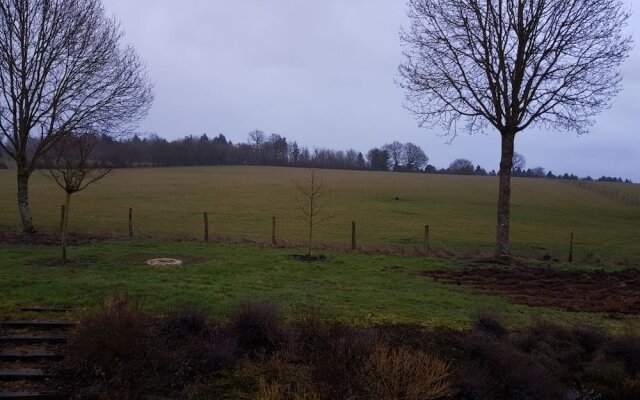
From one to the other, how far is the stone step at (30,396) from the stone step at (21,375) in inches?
18.4

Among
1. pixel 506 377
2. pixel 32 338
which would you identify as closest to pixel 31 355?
pixel 32 338

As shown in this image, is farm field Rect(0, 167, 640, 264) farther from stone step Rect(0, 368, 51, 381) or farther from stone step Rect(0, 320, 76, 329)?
stone step Rect(0, 368, 51, 381)

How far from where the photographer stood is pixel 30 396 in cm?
697

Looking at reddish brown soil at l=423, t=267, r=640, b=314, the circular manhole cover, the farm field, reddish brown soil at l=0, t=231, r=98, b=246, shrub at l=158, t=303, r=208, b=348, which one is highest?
shrub at l=158, t=303, r=208, b=348

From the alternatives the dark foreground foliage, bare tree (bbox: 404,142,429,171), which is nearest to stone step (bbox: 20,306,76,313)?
the dark foreground foliage

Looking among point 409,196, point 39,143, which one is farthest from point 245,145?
point 39,143

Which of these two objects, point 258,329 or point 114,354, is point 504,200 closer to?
point 258,329

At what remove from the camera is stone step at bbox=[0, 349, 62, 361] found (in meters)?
8.05

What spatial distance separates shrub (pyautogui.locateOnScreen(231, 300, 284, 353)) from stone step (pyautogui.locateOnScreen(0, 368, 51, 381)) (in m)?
2.86

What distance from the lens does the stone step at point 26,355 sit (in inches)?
317

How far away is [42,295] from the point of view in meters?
11.0

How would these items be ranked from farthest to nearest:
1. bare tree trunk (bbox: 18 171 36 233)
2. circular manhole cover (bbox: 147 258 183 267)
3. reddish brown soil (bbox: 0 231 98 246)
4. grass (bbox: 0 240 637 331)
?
bare tree trunk (bbox: 18 171 36 233) < reddish brown soil (bbox: 0 231 98 246) < circular manhole cover (bbox: 147 258 183 267) < grass (bbox: 0 240 637 331)

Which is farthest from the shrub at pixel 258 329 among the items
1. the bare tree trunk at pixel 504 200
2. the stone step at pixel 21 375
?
the bare tree trunk at pixel 504 200

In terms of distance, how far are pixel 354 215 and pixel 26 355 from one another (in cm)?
4035
